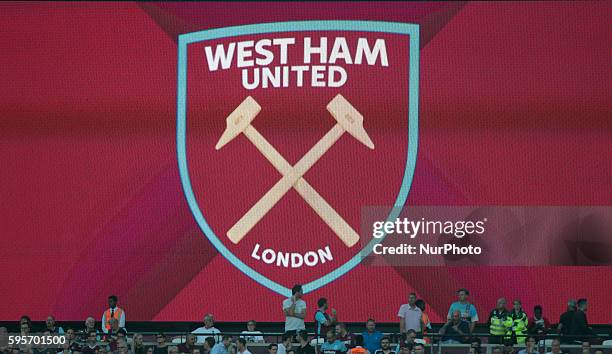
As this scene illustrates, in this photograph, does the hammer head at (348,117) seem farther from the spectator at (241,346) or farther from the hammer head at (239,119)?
the spectator at (241,346)

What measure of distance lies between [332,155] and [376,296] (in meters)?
2.06

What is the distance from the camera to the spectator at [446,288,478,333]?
15966 millimetres

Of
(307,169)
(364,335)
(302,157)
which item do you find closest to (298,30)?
(302,157)

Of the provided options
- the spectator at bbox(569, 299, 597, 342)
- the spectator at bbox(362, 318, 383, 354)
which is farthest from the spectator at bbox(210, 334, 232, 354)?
the spectator at bbox(569, 299, 597, 342)

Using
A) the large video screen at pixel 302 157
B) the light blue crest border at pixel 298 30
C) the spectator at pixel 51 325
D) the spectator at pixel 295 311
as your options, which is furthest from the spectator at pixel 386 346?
the spectator at pixel 51 325

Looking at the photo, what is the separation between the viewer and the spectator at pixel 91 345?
15.6 m

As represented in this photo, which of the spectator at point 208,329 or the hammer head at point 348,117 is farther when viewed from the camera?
the hammer head at point 348,117

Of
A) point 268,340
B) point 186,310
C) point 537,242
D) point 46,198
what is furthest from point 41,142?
point 537,242

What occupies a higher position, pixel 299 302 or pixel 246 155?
pixel 246 155

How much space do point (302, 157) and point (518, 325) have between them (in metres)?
3.91

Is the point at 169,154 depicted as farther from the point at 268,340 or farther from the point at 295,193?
the point at 268,340

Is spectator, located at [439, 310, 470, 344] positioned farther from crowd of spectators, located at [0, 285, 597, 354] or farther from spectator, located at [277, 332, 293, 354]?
spectator, located at [277, 332, 293, 354]

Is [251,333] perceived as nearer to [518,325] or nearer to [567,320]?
[518,325]

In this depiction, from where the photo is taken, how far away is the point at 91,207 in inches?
700
